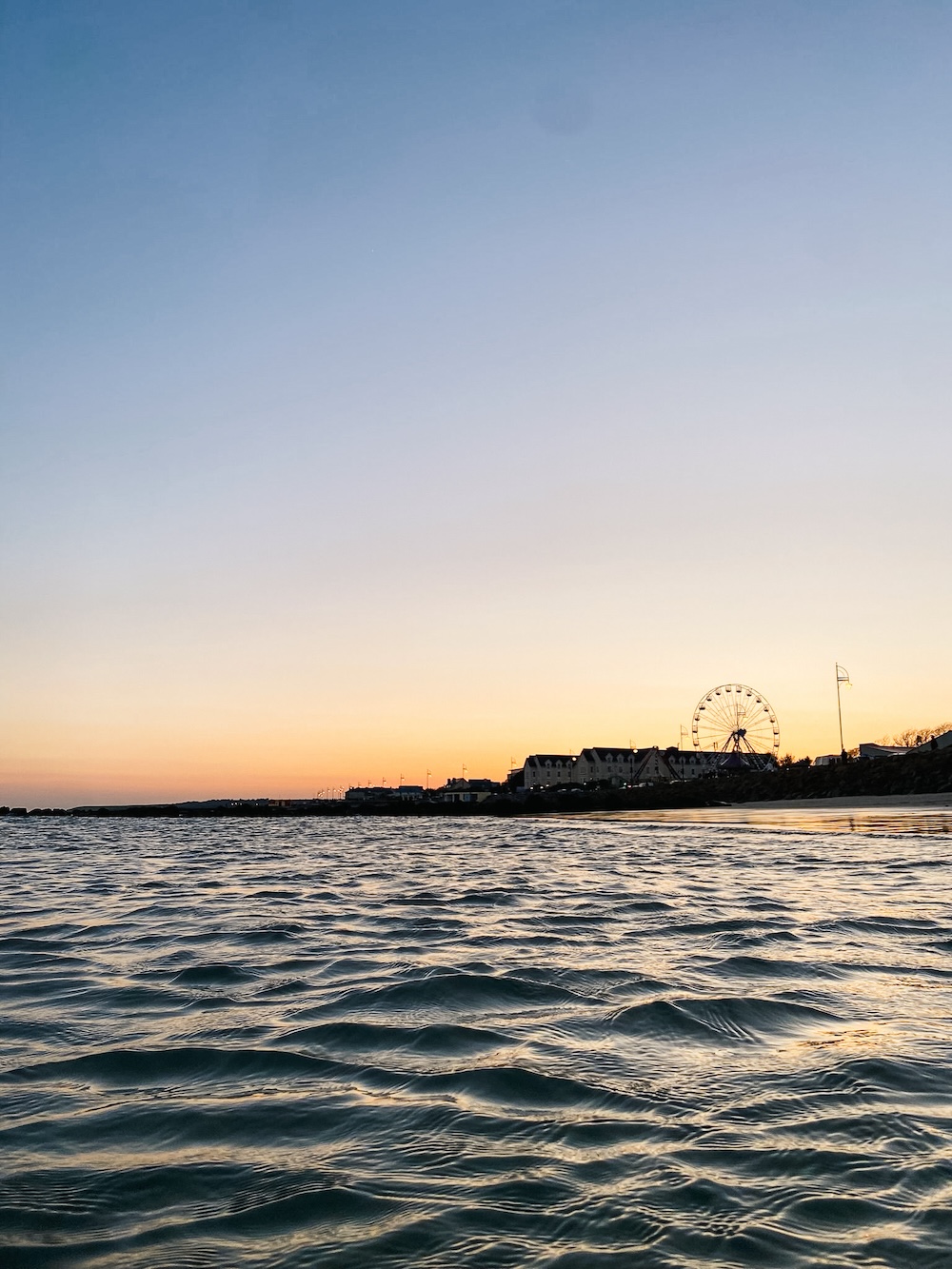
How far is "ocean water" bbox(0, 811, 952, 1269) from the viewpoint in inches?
159

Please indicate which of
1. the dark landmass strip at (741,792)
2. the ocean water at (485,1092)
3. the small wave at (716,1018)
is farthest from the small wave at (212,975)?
the dark landmass strip at (741,792)

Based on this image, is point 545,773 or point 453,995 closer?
point 453,995

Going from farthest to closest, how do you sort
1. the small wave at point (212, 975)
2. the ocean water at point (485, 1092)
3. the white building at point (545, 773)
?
1. the white building at point (545, 773)
2. the small wave at point (212, 975)
3. the ocean water at point (485, 1092)

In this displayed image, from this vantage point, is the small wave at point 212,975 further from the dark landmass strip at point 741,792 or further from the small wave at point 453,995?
the dark landmass strip at point 741,792

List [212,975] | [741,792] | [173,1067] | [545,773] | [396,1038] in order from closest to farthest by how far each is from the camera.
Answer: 1. [173,1067]
2. [396,1038]
3. [212,975]
4. [741,792]
5. [545,773]

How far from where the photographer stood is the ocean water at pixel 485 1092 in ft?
13.2

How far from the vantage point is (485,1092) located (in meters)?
5.98

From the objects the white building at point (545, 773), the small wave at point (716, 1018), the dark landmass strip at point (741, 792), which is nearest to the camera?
the small wave at point (716, 1018)

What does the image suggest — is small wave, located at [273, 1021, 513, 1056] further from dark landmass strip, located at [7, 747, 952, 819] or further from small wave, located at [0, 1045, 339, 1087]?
dark landmass strip, located at [7, 747, 952, 819]

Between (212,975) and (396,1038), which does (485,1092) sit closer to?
(396,1038)

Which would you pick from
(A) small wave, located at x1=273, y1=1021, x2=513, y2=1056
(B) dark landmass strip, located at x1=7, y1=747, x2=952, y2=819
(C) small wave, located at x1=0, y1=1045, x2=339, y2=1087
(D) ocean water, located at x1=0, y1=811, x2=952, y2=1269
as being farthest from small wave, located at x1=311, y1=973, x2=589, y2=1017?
(B) dark landmass strip, located at x1=7, y1=747, x2=952, y2=819

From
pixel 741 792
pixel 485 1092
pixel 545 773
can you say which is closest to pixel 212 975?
pixel 485 1092

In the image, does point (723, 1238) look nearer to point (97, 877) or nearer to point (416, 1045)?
point (416, 1045)

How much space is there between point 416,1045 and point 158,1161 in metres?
2.64
